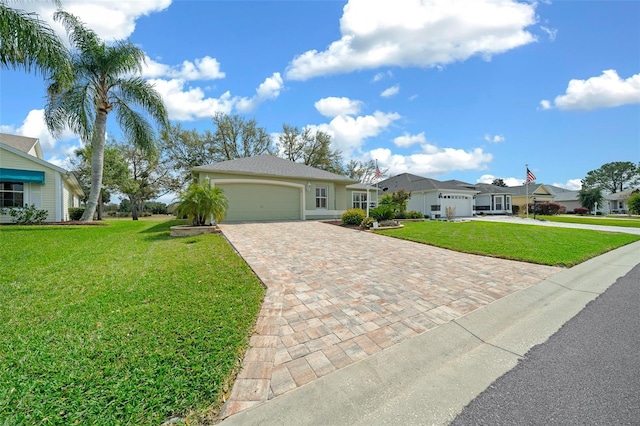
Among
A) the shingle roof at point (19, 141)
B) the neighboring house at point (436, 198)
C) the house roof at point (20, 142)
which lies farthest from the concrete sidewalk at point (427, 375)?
the shingle roof at point (19, 141)

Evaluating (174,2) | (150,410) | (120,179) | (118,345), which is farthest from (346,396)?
(120,179)

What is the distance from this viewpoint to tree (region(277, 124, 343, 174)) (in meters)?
31.7

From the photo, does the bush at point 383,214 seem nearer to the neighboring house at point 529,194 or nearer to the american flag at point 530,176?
the american flag at point 530,176

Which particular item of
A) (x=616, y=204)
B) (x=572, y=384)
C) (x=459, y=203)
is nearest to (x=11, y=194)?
(x=572, y=384)

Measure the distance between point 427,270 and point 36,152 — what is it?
30.1 m

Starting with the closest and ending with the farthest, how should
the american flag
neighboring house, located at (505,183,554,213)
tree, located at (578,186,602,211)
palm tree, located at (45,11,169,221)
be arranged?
palm tree, located at (45,11,169,221), the american flag, tree, located at (578,186,602,211), neighboring house, located at (505,183,554,213)

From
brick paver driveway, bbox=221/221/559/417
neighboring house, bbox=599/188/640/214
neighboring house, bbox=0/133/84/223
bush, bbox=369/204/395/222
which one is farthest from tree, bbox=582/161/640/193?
neighboring house, bbox=0/133/84/223

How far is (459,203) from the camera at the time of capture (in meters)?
27.3

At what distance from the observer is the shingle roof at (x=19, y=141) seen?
17.5 meters

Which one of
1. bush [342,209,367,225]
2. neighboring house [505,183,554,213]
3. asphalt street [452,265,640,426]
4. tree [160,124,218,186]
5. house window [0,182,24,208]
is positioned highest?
tree [160,124,218,186]

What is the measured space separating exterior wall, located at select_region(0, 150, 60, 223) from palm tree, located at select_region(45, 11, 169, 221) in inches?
105

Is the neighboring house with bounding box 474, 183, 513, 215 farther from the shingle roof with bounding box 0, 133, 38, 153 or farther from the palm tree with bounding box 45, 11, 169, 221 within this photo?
the shingle roof with bounding box 0, 133, 38, 153

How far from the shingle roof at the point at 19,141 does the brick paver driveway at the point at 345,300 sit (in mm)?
21131

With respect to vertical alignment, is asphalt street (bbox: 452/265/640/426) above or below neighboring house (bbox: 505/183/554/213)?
below
